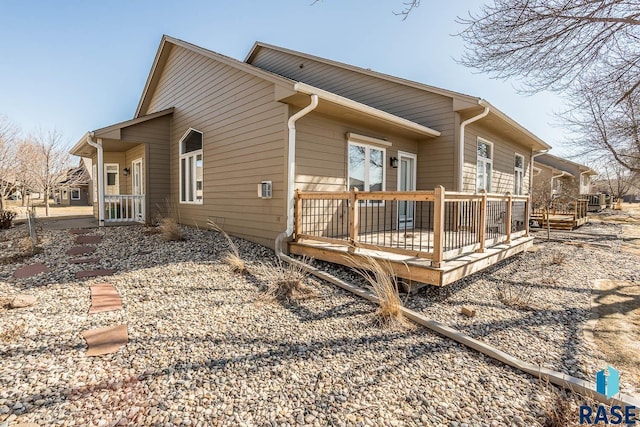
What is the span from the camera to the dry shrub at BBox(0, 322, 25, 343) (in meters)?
2.72

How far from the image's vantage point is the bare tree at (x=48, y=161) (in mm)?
18906

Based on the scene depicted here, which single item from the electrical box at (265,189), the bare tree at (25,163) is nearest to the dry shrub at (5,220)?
the electrical box at (265,189)

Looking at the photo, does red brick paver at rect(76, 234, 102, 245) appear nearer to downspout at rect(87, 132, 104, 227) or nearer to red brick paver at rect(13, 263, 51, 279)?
red brick paver at rect(13, 263, 51, 279)

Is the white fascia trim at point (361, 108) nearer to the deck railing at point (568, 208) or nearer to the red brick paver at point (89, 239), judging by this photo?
the red brick paver at point (89, 239)

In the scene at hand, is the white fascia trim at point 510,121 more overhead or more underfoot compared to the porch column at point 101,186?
more overhead

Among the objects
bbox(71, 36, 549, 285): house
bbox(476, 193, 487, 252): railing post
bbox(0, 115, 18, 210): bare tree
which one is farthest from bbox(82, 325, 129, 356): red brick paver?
bbox(0, 115, 18, 210): bare tree

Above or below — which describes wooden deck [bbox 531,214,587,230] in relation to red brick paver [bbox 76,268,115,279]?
above

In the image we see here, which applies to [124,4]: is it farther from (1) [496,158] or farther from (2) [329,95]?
(1) [496,158]

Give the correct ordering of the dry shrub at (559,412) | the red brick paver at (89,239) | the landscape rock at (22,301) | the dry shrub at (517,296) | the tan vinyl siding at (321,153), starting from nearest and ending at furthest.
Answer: the dry shrub at (559,412) → the landscape rock at (22,301) → the dry shrub at (517,296) → the tan vinyl siding at (321,153) → the red brick paver at (89,239)

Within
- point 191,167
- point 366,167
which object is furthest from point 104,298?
point 191,167

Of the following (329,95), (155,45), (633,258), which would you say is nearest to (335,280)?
(329,95)

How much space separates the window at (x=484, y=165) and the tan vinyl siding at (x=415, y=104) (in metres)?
1.46

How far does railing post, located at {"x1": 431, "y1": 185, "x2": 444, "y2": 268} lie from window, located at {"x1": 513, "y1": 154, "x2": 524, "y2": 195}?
9.23 metres

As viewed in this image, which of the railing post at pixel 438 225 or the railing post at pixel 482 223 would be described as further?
the railing post at pixel 482 223
